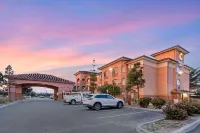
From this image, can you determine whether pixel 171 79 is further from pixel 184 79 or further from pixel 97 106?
pixel 97 106

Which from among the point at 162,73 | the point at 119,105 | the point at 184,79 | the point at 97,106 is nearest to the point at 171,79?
the point at 162,73

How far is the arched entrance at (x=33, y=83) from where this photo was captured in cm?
6412

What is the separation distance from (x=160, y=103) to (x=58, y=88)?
49.8 meters

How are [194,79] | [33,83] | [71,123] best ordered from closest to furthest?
1. [71,123]
2. [33,83]
3. [194,79]

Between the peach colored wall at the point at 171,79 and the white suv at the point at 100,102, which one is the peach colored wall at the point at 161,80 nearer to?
the peach colored wall at the point at 171,79

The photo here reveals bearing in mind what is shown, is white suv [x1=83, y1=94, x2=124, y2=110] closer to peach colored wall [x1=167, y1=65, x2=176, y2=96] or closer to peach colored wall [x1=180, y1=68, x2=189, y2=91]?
peach colored wall [x1=167, y1=65, x2=176, y2=96]

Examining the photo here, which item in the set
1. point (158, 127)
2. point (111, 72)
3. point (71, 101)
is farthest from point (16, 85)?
point (158, 127)

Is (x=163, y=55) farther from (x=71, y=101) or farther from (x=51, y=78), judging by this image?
(x=51, y=78)

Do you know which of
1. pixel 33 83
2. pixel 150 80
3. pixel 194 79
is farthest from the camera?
pixel 194 79

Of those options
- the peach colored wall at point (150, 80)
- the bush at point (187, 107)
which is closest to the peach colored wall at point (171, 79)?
the peach colored wall at point (150, 80)

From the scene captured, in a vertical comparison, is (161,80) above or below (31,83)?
above

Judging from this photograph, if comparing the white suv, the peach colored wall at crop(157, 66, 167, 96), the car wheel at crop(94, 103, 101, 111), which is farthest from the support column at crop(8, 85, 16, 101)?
the car wheel at crop(94, 103, 101, 111)

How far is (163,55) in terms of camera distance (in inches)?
2124

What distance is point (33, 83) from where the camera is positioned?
68625mm
